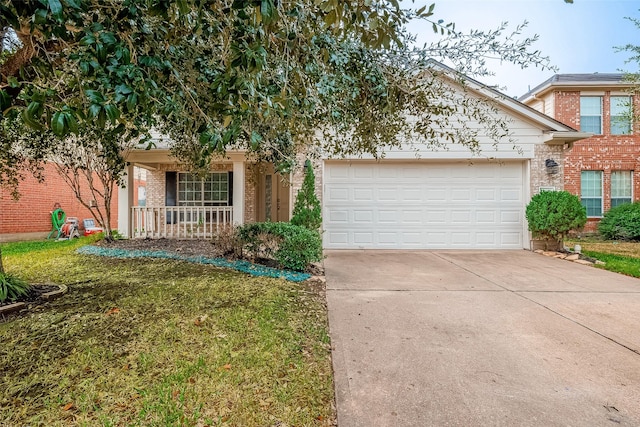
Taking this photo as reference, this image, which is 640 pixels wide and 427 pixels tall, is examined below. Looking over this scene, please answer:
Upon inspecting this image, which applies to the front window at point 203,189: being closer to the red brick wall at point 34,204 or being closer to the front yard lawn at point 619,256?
the red brick wall at point 34,204

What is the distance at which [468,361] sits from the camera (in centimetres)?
266

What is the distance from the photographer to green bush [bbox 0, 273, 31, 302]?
3820 millimetres

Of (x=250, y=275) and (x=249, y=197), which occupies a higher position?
(x=249, y=197)

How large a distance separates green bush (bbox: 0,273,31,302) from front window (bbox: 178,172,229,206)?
689cm

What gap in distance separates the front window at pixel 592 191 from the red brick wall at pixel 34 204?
730 inches

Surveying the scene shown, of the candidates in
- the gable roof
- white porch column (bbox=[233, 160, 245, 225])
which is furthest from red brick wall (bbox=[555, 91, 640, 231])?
white porch column (bbox=[233, 160, 245, 225])

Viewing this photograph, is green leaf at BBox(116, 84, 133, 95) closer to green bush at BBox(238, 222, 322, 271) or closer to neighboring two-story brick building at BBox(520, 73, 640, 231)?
green bush at BBox(238, 222, 322, 271)

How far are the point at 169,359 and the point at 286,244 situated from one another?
10.8 ft

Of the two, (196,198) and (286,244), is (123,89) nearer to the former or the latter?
(286,244)

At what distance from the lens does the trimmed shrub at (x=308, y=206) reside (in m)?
7.82

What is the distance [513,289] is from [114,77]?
17.1 feet

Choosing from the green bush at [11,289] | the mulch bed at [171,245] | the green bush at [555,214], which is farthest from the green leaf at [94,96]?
the green bush at [555,214]

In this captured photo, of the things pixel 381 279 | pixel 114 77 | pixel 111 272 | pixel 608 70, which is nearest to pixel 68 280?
pixel 111 272

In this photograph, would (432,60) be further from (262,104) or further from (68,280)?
(68,280)
